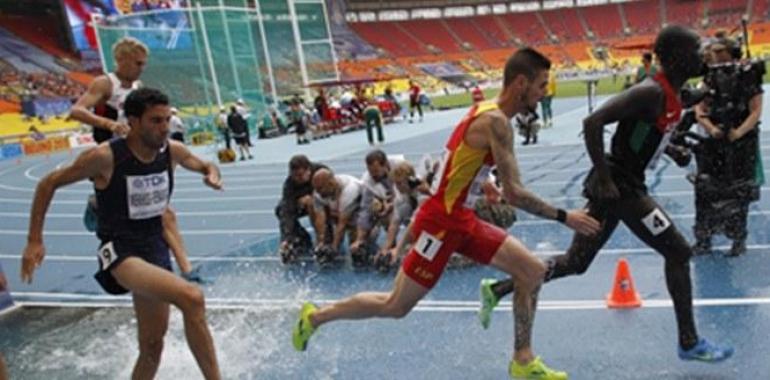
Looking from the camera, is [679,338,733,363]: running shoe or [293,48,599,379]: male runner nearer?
[293,48,599,379]: male runner

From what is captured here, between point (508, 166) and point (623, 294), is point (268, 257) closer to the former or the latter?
point (623, 294)

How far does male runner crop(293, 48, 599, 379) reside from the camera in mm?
3662

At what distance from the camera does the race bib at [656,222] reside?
3.97 meters

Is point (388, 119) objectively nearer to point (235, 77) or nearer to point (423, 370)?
point (235, 77)

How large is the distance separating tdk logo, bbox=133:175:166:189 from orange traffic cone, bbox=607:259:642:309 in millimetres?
3209

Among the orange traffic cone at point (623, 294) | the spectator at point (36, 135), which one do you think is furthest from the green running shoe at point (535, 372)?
the spectator at point (36, 135)

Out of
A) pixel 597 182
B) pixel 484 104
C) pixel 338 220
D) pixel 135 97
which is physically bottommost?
pixel 338 220

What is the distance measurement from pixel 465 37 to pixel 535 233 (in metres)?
67.1

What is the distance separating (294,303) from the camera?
6.21 m

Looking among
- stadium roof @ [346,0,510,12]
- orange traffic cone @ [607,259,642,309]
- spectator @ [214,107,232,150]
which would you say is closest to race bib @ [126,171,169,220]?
orange traffic cone @ [607,259,642,309]

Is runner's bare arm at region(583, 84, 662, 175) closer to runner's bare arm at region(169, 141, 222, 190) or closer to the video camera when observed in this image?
the video camera

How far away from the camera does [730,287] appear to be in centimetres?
529

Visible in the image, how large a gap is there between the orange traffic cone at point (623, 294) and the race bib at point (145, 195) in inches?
126

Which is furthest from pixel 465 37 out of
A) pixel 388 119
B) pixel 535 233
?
pixel 535 233
